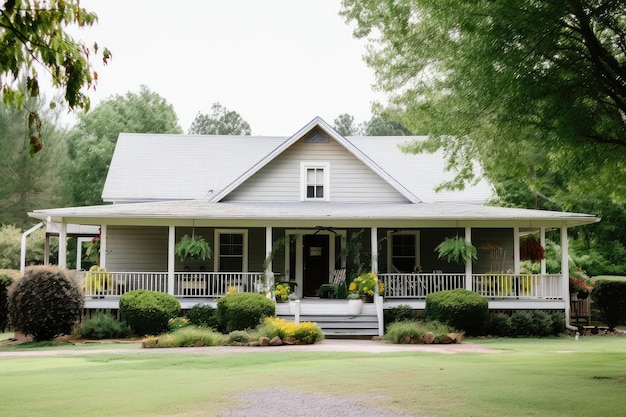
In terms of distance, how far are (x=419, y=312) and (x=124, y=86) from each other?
37679 mm

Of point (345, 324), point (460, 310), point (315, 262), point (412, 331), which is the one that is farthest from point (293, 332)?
point (315, 262)

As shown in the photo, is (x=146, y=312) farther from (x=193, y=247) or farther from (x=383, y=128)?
(x=383, y=128)

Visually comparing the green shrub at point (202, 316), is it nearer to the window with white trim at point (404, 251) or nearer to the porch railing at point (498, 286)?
the porch railing at point (498, 286)

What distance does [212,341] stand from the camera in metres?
17.3

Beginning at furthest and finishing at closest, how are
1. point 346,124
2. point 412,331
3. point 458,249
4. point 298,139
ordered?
point 346,124 → point 298,139 → point 458,249 → point 412,331

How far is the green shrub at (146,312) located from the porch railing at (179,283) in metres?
1.33

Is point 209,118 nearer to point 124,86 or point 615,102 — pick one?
point 124,86

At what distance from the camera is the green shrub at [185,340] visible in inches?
667

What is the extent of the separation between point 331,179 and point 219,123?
43440 mm

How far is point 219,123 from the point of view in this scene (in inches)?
2628

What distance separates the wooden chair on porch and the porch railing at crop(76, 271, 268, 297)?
2123 mm

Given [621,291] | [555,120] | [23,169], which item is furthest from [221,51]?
[555,120]

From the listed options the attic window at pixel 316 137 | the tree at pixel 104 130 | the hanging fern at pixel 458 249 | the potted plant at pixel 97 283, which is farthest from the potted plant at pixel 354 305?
the tree at pixel 104 130

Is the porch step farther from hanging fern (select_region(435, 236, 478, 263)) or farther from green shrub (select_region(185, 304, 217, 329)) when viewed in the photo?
hanging fern (select_region(435, 236, 478, 263))
